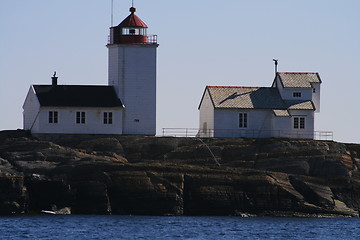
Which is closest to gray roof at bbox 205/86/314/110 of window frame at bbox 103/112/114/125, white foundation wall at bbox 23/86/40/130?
window frame at bbox 103/112/114/125

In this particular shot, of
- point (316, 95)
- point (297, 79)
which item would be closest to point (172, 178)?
point (297, 79)

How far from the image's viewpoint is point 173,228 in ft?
194

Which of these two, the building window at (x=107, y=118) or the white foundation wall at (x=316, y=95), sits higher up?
the white foundation wall at (x=316, y=95)

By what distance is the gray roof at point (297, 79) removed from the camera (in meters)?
79.2

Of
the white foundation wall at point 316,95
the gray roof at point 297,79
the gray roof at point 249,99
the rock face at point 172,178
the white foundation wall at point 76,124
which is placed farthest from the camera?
the white foundation wall at point 316,95

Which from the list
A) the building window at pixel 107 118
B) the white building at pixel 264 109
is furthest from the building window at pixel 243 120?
the building window at pixel 107 118

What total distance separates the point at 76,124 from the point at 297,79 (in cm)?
1717

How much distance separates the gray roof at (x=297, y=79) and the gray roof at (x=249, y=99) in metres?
1.05

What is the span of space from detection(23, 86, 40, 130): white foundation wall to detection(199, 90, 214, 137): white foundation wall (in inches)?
490

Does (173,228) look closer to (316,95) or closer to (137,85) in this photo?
(137,85)

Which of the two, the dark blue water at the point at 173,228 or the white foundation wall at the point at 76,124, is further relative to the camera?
the white foundation wall at the point at 76,124

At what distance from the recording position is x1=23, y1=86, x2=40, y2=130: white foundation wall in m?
74.6

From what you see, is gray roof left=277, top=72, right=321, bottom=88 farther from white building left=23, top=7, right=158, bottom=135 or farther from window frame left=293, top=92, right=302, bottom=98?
white building left=23, top=7, right=158, bottom=135

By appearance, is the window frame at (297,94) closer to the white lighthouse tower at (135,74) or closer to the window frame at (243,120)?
the window frame at (243,120)
